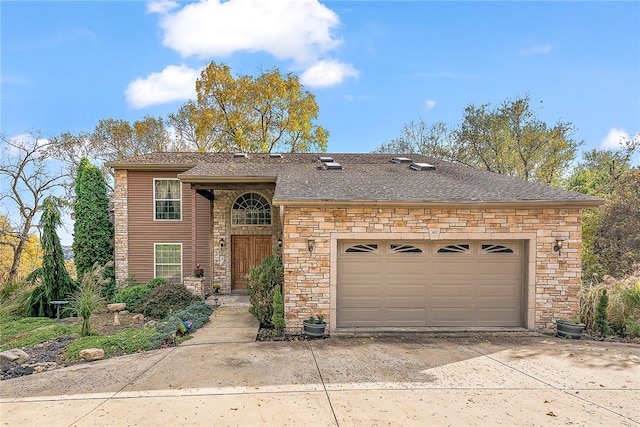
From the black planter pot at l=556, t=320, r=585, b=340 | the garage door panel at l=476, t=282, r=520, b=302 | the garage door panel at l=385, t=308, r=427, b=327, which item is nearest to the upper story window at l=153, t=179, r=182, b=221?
the garage door panel at l=385, t=308, r=427, b=327

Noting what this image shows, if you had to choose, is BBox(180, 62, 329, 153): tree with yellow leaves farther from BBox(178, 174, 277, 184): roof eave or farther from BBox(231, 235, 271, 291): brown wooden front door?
BBox(178, 174, 277, 184): roof eave

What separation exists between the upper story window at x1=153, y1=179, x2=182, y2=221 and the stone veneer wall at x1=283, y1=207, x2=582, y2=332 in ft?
23.9

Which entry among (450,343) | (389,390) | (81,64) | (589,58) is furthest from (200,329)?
(589,58)

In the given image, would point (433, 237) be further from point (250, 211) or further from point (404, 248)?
point (250, 211)

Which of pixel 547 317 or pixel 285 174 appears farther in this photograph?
pixel 285 174

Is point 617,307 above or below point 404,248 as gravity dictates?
below

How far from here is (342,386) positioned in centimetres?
517

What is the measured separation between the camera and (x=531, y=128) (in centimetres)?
2045

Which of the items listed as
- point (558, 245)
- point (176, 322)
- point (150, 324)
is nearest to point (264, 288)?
point (176, 322)

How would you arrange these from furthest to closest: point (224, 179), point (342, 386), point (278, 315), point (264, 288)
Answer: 1. point (224, 179)
2. point (264, 288)
3. point (278, 315)
4. point (342, 386)

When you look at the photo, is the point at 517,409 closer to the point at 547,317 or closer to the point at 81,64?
the point at 547,317

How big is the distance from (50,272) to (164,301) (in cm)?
401

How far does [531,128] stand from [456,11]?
500 inches

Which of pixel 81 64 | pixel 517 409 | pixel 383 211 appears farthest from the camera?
pixel 81 64
